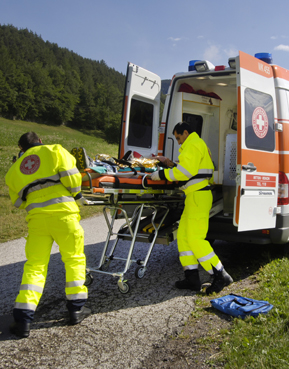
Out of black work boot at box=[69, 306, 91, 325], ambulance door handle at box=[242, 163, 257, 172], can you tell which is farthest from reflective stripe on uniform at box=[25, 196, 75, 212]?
ambulance door handle at box=[242, 163, 257, 172]

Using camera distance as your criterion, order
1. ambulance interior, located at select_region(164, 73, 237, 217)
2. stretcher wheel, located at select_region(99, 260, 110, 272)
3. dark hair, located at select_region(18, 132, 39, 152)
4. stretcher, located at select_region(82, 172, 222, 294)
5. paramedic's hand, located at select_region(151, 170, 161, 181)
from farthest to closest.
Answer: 1. ambulance interior, located at select_region(164, 73, 237, 217)
2. stretcher wheel, located at select_region(99, 260, 110, 272)
3. paramedic's hand, located at select_region(151, 170, 161, 181)
4. stretcher, located at select_region(82, 172, 222, 294)
5. dark hair, located at select_region(18, 132, 39, 152)

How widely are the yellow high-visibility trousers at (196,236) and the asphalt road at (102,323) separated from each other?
36 centimetres

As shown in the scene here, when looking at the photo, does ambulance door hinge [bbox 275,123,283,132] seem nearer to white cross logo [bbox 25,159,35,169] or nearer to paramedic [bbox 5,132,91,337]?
paramedic [bbox 5,132,91,337]

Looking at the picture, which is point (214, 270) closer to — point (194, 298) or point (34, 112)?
point (194, 298)

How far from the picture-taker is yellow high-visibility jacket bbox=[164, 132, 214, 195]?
12.6 feet

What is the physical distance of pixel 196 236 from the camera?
12.6ft

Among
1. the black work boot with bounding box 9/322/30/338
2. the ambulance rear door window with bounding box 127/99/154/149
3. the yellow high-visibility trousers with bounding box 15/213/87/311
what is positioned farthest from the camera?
the ambulance rear door window with bounding box 127/99/154/149

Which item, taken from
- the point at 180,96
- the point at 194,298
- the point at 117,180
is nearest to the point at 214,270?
the point at 194,298

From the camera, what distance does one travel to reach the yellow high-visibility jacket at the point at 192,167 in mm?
3844

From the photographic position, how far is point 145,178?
12.5 feet

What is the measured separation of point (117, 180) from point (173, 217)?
4.25ft

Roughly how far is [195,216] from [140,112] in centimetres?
213

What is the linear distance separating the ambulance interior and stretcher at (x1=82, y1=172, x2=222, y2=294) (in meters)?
0.37

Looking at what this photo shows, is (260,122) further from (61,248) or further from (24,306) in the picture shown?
(24,306)
